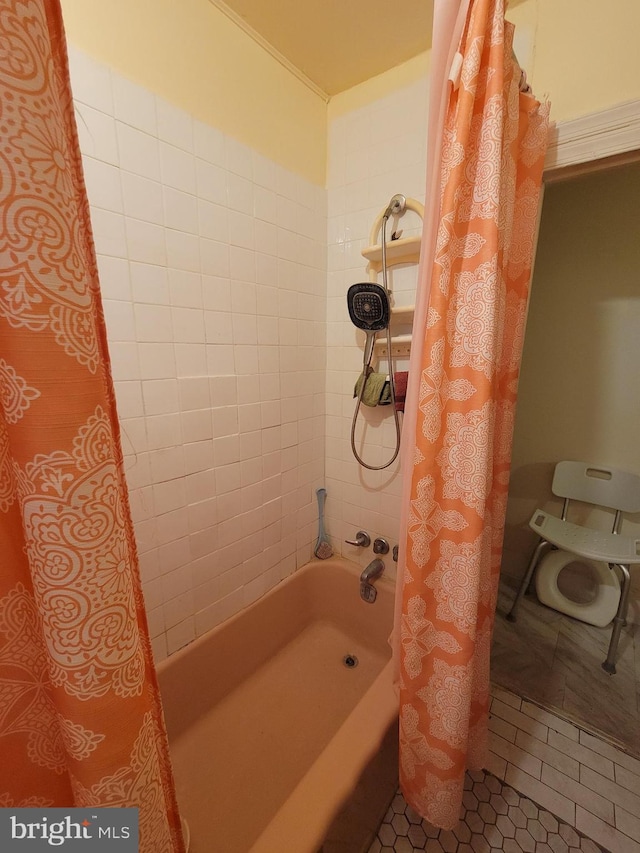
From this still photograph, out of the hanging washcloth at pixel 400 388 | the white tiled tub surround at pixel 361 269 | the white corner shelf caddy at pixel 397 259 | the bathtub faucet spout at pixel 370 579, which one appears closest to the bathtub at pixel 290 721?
the bathtub faucet spout at pixel 370 579

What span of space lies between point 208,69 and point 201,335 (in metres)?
0.82

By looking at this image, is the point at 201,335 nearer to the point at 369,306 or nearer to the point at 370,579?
the point at 369,306

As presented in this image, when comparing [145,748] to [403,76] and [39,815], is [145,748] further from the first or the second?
[403,76]

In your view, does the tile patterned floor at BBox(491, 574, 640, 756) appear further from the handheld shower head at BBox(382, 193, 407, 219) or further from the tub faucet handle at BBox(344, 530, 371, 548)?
the handheld shower head at BBox(382, 193, 407, 219)

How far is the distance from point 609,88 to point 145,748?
5.68 ft

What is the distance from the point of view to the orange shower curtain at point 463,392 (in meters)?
0.67

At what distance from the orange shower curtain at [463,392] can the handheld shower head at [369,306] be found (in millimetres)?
450

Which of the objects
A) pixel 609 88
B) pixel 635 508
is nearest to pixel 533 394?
pixel 635 508

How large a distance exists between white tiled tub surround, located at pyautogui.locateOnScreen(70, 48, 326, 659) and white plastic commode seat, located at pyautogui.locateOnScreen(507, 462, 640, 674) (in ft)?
4.46

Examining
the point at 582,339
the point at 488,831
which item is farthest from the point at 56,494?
the point at 582,339

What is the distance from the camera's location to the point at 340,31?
1.11 metres

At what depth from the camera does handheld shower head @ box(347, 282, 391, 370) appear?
123 cm

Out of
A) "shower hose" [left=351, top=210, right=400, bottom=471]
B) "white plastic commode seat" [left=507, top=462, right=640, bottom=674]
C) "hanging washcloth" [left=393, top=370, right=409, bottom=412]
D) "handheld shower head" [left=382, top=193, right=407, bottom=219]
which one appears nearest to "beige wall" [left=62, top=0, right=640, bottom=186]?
"handheld shower head" [left=382, top=193, right=407, bottom=219]

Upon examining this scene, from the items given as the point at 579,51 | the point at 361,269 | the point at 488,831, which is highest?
the point at 579,51
